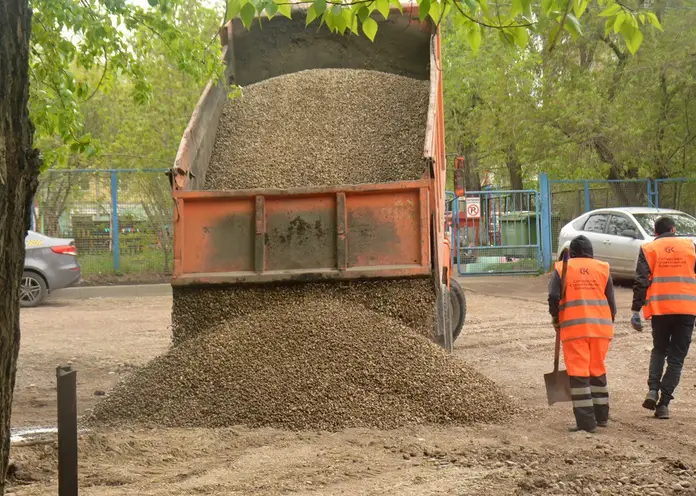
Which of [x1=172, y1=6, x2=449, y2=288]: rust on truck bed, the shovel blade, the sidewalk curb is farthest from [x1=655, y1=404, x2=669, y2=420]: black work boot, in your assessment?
the sidewalk curb

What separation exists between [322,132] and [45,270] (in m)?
7.82

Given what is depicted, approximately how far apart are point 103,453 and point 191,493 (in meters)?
1.07

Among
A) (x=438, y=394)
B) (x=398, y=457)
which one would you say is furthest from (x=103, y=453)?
(x=438, y=394)

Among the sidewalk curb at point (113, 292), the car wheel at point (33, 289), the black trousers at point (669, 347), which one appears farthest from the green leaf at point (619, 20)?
the sidewalk curb at point (113, 292)

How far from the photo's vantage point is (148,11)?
26.5 ft

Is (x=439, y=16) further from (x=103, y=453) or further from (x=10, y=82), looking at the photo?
(x=103, y=453)

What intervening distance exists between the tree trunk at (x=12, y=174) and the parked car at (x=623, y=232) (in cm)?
1272

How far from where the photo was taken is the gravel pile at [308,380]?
5777 millimetres

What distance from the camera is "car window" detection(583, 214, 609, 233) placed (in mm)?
16016

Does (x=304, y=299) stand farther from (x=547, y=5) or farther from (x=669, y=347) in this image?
(x=547, y=5)

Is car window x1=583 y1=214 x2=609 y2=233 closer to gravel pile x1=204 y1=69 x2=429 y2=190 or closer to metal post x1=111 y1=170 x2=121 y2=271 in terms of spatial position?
gravel pile x1=204 y1=69 x2=429 y2=190

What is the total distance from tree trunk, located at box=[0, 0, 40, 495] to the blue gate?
1618cm

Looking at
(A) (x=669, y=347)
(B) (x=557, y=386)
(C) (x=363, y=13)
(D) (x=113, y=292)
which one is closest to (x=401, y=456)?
(B) (x=557, y=386)

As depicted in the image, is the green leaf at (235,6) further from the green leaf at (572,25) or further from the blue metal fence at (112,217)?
the blue metal fence at (112,217)
